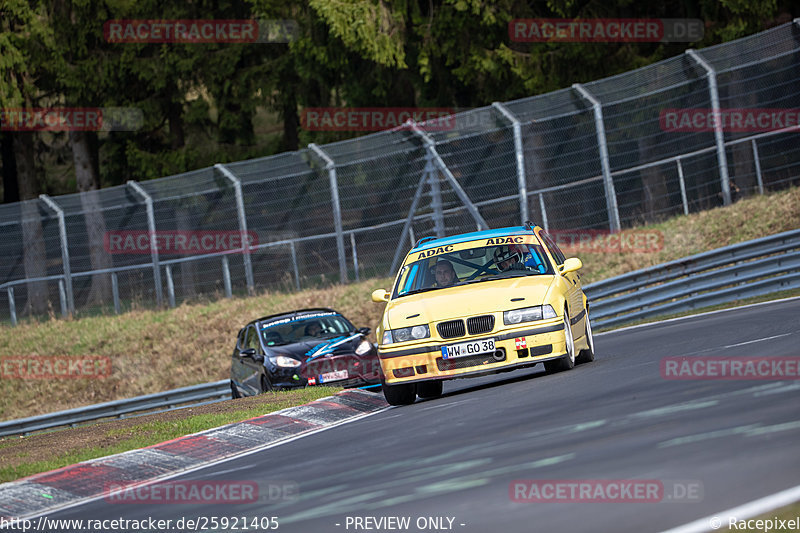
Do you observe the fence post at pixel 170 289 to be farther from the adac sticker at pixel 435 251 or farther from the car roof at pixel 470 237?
the adac sticker at pixel 435 251

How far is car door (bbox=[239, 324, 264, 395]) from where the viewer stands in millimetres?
16859

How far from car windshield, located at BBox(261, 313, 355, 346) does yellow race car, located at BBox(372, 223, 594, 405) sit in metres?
4.91

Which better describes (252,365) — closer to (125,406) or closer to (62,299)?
(125,406)

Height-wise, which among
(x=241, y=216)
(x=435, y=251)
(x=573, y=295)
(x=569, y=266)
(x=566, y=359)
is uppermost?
(x=241, y=216)

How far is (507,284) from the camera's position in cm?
1184

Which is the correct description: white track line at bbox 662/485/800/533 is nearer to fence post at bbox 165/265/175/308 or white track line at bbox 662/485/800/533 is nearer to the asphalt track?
the asphalt track

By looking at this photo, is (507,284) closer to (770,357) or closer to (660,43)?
(770,357)

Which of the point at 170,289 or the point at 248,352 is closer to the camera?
the point at 248,352

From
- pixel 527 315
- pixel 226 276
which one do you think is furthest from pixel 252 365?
pixel 226 276

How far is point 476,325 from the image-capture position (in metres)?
11.3

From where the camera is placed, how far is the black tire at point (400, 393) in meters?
11.8

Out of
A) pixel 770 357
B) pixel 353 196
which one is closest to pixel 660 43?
pixel 353 196

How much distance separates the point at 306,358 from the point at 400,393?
4520 millimetres

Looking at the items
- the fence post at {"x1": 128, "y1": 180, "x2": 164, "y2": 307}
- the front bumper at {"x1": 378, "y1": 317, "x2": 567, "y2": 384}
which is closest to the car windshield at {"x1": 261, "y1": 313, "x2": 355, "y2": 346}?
the front bumper at {"x1": 378, "y1": 317, "x2": 567, "y2": 384}
